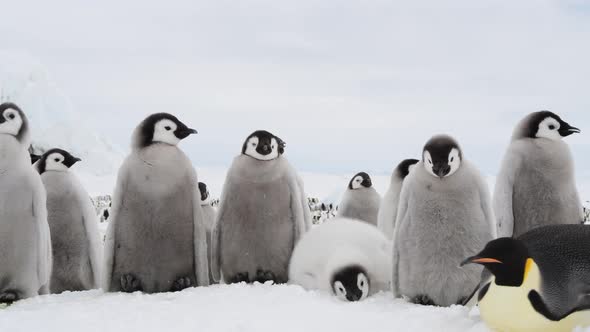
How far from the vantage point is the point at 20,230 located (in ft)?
13.1

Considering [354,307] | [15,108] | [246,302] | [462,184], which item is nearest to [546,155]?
[462,184]

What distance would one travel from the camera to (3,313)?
347cm

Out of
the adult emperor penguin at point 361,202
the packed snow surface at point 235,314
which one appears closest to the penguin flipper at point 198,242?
the packed snow surface at point 235,314

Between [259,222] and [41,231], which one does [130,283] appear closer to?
[41,231]

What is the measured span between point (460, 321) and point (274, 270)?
70.6 inches

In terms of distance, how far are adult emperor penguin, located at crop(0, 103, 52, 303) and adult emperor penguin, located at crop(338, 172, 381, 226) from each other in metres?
4.42

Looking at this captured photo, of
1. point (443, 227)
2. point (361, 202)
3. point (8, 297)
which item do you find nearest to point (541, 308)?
point (443, 227)

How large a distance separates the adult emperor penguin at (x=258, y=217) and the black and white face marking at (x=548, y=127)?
5.50 ft

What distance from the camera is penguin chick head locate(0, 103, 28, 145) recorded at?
416 centimetres

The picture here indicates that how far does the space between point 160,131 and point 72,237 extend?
43.7 inches

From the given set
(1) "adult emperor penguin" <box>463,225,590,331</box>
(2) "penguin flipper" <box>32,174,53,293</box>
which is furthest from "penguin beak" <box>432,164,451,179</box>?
(2) "penguin flipper" <box>32,174,53,293</box>

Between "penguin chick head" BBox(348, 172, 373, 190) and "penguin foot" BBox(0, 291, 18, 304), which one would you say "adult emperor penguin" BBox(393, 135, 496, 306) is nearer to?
"penguin foot" BBox(0, 291, 18, 304)

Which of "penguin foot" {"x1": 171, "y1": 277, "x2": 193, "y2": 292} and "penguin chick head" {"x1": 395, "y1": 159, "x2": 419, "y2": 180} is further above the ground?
"penguin chick head" {"x1": 395, "y1": 159, "x2": 419, "y2": 180}

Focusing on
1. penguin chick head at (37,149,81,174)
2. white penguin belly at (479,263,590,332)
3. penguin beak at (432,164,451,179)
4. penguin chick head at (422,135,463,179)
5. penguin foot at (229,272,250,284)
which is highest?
penguin chick head at (422,135,463,179)
